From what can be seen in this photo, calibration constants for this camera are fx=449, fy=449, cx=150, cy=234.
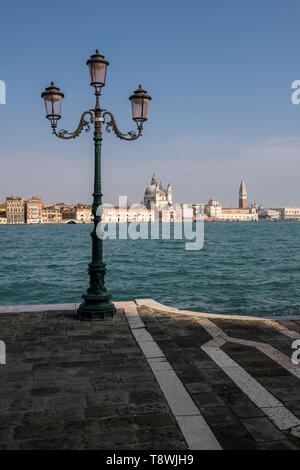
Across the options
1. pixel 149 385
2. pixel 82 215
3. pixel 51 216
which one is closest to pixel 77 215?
pixel 82 215

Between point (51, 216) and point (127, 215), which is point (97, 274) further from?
point (51, 216)

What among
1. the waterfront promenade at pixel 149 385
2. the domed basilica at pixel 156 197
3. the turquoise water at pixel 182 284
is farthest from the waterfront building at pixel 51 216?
the waterfront promenade at pixel 149 385

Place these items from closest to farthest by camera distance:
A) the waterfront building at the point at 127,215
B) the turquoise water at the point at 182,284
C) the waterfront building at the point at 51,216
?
1. the turquoise water at the point at 182,284
2. the waterfront building at the point at 127,215
3. the waterfront building at the point at 51,216

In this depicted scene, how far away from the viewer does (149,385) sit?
4.77m

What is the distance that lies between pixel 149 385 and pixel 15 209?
152 meters

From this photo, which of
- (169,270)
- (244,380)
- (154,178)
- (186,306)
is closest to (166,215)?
(154,178)

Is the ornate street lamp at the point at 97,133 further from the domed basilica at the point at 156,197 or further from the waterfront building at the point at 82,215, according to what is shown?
the domed basilica at the point at 156,197

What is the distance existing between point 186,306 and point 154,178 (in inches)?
6910

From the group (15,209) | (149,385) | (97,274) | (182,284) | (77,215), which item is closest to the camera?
(149,385)

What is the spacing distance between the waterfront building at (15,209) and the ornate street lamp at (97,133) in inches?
5789

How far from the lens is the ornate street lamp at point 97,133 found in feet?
25.8

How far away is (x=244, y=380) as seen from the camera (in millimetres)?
4891

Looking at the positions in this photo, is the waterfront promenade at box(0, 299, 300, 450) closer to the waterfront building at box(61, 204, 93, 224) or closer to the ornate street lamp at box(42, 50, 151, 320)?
the ornate street lamp at box(42, 50, 151, 320)

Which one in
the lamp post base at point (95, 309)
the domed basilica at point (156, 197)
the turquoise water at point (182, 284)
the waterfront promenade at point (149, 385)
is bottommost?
the turquoise water at point (182, 284)
